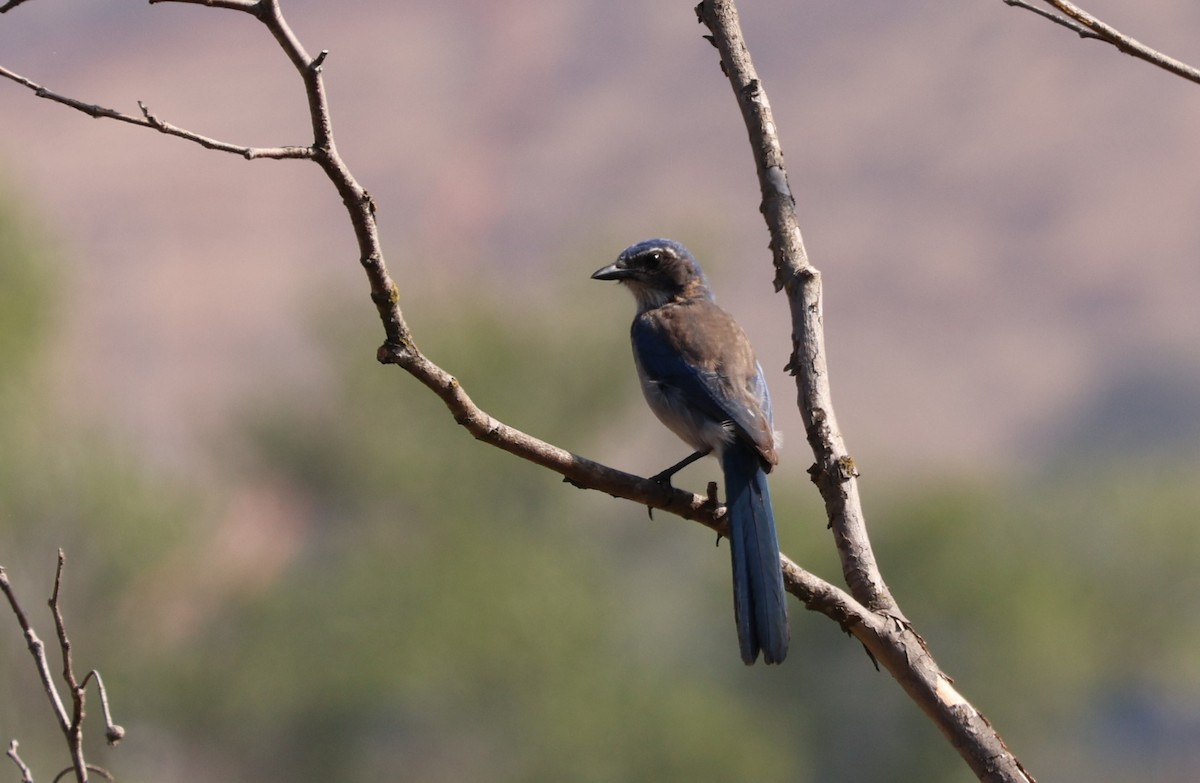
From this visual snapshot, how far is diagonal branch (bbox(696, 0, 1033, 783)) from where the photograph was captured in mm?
3107

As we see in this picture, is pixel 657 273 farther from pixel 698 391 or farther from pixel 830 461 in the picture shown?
pixel 830 461

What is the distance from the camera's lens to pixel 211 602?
3578cm

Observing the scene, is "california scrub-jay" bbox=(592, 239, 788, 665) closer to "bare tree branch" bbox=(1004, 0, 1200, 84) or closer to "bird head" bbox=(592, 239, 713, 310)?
"bird head" bbox=(592, 239, 713, 310)

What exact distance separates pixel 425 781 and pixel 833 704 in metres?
10.2

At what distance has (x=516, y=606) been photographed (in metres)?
30.4

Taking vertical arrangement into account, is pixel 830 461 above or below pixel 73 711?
above

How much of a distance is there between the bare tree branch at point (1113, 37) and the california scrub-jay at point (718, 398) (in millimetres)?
1525

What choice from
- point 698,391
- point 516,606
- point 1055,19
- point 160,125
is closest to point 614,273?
point 698,391

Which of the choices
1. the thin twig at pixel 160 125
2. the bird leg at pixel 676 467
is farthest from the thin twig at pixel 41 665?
the bird leg at pixel 676 467

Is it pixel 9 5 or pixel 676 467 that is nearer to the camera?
pixel 9 5

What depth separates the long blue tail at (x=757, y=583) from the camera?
153 inches

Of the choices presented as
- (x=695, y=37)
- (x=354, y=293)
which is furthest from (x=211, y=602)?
(x=695, y=37)

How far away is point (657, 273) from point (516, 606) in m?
23.9

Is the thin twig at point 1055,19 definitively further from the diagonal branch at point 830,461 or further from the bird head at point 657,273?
the bird head at point 657,273
